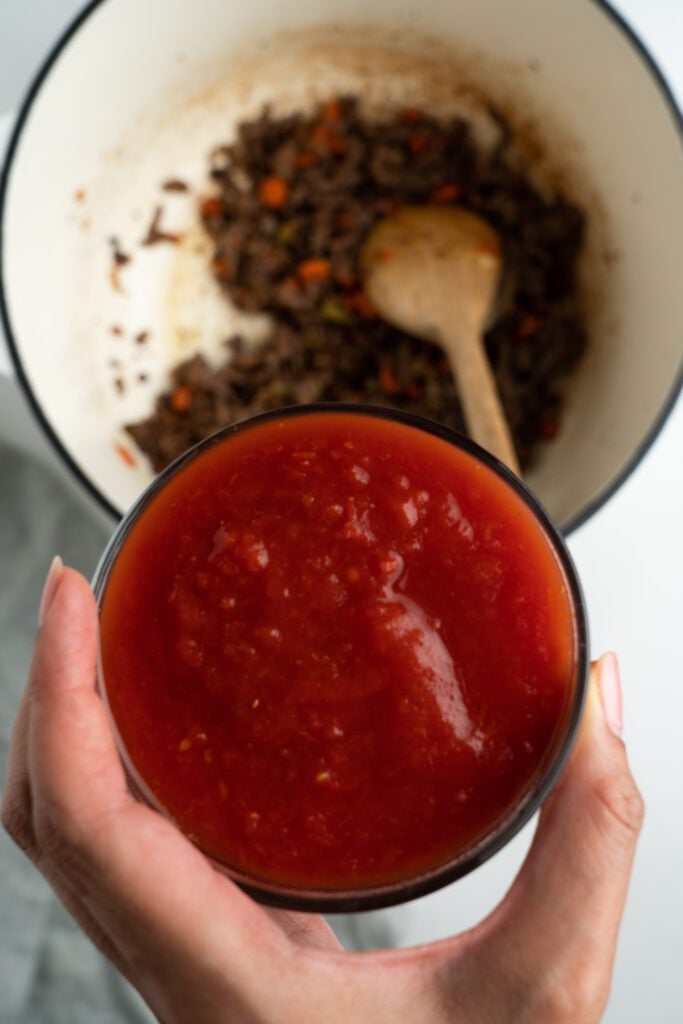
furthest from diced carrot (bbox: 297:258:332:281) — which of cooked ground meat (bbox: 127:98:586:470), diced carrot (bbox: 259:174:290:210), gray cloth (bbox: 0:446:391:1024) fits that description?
gray cloth (bbox: 0:446:391:1024)

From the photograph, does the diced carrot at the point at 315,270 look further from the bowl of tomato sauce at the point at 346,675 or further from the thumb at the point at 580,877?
the thumb at the point at 580,877

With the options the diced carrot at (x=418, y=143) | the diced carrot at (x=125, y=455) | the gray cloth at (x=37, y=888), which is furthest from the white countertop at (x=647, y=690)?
the diced carrot at (x=125, y=455)

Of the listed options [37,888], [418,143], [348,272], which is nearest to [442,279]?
[348,272]

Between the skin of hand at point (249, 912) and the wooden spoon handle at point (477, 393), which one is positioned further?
the wooden spoon handle at point (477, 393)

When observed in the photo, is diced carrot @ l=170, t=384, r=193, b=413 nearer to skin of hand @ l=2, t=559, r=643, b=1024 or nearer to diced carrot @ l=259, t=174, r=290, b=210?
diced carrot @ l=259, t=174, r=290, b=210

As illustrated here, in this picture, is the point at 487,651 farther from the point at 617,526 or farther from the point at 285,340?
the point at 285,340

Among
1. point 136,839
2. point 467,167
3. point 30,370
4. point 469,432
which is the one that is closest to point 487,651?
point 136,839
